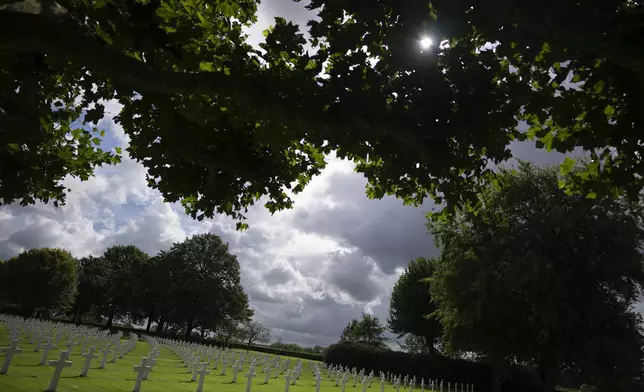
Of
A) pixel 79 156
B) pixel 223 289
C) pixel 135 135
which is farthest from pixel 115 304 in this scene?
Result: pixel 135 135

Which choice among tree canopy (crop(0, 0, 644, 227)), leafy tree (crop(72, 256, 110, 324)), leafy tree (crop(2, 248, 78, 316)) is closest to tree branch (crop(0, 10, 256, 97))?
tree canopy (crop(0, 0, 644, 227))

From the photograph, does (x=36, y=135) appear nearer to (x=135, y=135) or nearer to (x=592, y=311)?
(x=135, y=135)

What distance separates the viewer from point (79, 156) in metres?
12.1

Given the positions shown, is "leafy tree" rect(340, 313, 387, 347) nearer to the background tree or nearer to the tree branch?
the background tree

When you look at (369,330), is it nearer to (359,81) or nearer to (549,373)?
(549,373)

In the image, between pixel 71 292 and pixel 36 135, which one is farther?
pixel 71 292

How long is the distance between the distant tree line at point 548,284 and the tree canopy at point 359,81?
14586mm

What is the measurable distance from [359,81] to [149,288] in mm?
63827

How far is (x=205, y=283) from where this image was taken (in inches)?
2377

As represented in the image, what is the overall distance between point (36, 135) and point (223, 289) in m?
58.9

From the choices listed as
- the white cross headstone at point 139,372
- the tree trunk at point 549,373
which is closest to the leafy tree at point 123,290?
the tree trunk at point 549,373

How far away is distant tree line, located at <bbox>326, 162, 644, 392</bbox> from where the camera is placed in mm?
20875

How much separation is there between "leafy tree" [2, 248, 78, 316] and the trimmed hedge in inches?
1649

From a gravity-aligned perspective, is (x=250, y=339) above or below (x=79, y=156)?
below
